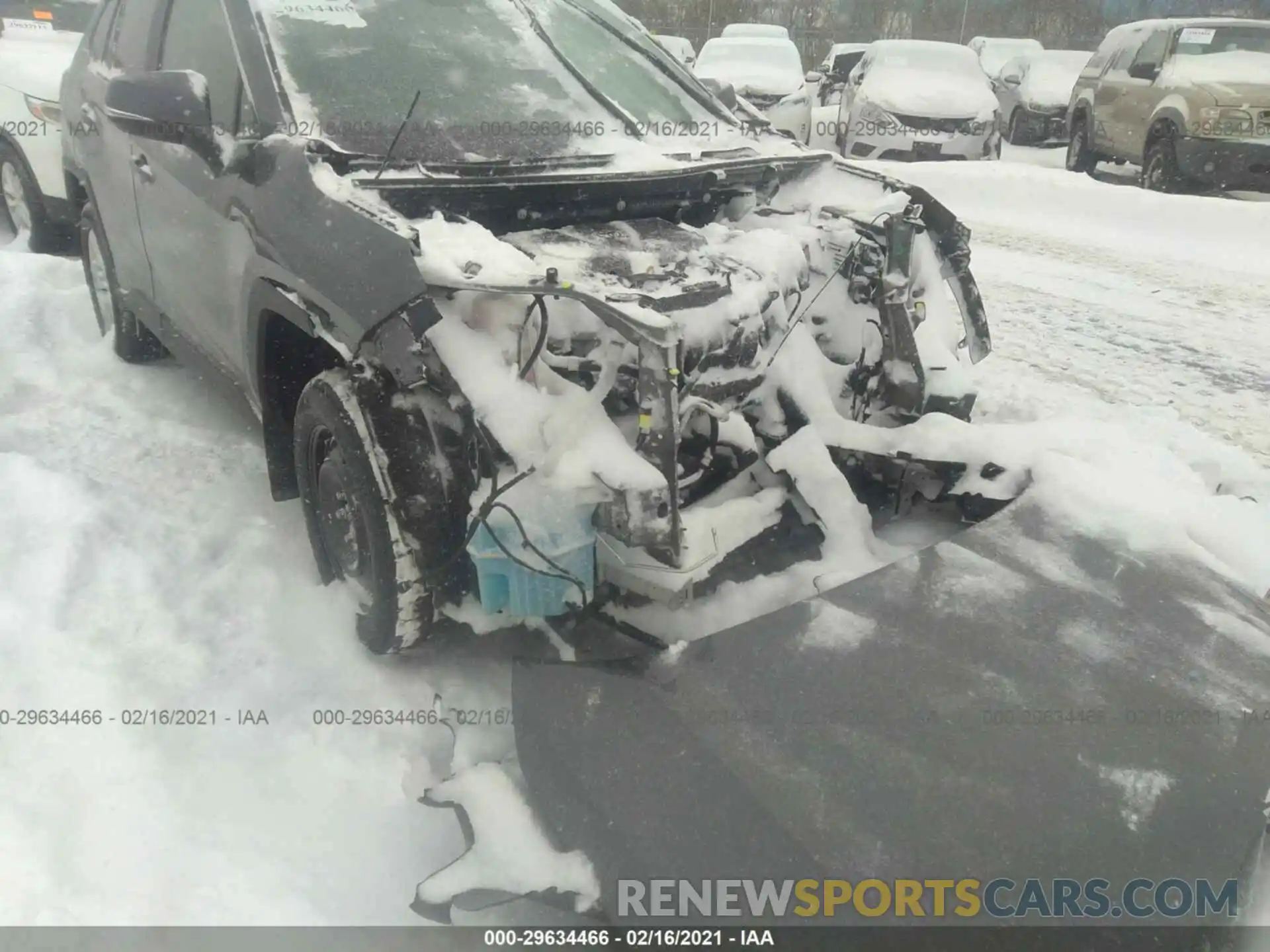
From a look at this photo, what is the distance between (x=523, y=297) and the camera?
2459 millimetres

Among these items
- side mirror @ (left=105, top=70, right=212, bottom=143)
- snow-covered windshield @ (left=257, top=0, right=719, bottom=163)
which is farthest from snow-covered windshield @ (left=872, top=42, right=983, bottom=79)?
side mirror @ (left=105, top=70, right=212, bottom=143)

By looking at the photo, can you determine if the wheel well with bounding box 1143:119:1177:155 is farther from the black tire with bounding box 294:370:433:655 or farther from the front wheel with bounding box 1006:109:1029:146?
the black tire with bounding box 294:370:433:655

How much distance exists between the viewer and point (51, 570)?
9.87ft

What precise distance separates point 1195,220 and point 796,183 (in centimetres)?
654

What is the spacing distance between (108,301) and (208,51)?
6.82 feet

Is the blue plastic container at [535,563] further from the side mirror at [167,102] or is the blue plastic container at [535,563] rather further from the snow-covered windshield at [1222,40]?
the snow-covered windshield at [1222,40]

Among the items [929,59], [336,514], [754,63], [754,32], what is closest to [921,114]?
[929,59]

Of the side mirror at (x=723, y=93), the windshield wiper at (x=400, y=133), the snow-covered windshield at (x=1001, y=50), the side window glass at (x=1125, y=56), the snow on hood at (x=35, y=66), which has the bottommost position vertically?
the windshield wiper at (x=400, y=133)

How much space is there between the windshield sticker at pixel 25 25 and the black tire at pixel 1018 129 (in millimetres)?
15033

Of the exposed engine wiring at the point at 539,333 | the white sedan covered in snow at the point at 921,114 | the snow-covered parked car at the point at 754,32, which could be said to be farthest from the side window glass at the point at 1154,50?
the exposed engine wiring at the point at 539,333

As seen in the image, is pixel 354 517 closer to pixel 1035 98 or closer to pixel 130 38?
pixel 130 38

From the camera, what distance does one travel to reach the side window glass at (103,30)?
4.45 meters

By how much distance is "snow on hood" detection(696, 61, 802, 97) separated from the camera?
13711 mm

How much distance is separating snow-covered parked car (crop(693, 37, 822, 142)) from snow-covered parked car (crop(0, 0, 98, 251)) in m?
8.12
